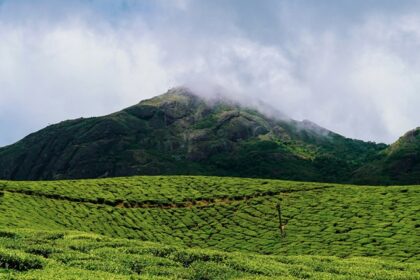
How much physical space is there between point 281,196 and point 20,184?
54793 millimetres

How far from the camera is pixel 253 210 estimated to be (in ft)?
324

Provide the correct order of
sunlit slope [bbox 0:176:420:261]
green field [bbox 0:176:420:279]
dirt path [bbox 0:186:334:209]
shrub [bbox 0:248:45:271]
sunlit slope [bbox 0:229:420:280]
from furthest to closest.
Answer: dirt path [bbox 0:186:334:209] → sunlit slope [bbox 0:176:420:261] → green field [bbox 0:176:420:279] → shrub [bbox 0:248:45:271] → sunlit slope [bbox 0:229:420:280]

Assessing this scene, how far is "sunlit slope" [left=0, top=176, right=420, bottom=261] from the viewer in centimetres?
7669

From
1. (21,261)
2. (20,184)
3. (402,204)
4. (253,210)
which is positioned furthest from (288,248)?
(20,184)

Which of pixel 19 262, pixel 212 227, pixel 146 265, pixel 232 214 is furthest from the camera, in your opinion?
pixel 232 214

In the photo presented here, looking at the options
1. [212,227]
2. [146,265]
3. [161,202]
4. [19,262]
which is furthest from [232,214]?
[19,262]

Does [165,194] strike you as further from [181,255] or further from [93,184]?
[181,255]

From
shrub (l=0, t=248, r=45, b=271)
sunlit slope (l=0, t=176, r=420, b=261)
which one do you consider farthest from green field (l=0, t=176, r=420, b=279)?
sunlit slope (l=0, t=176, r=420, b=261)

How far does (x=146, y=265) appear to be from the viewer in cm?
3894

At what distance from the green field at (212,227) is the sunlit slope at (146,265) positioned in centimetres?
12

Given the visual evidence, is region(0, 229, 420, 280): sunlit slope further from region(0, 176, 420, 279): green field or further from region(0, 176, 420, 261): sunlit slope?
region(0, 176, 420, 261): sunlit slope

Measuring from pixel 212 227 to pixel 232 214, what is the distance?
815 cm

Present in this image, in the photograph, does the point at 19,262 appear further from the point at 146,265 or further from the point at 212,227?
the point at 212,227

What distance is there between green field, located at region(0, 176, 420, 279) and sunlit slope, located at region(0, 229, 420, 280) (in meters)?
0.12
